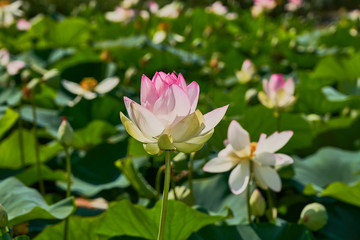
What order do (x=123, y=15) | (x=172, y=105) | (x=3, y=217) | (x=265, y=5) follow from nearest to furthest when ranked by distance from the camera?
1. (x=172, y=105)
2. (x=3, y=217)
3. (x=123, y=15)
4. (x=265, y=5)

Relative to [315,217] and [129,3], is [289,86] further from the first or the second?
[129,3]

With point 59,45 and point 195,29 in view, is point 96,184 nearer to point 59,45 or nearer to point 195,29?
point 59,45

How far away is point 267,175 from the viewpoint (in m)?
1.14

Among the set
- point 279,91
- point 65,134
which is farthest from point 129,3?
point 65,134

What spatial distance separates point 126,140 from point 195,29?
215 cm

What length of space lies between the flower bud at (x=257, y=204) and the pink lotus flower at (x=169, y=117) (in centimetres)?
48

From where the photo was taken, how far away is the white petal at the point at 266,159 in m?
1.09

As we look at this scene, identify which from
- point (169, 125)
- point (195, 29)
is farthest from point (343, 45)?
point (169, 125)

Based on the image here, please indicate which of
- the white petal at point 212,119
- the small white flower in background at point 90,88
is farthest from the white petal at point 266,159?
the small white flower in background at point 90,88

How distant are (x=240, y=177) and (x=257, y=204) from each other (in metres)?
0.14

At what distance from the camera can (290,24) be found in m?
4.86

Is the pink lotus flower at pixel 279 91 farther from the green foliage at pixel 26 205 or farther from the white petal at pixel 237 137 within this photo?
the green foliage at pixel 26 205

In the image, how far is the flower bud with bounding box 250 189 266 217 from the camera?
1.21 meters

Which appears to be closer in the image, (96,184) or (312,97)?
(96,184)
